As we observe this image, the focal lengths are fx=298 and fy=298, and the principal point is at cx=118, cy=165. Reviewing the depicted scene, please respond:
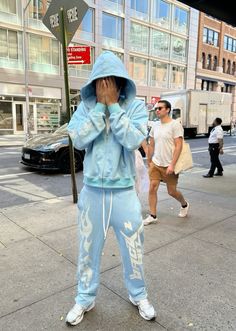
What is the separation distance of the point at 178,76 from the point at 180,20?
595 centimetres

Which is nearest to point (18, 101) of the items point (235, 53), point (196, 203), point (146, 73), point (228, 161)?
point (146, 73)

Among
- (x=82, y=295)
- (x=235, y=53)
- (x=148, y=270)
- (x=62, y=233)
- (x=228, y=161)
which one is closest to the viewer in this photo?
(x=82, y=295)

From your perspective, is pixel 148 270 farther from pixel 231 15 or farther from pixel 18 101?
pixel 18 101

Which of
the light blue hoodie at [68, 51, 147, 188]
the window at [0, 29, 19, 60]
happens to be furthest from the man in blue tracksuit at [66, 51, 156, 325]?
the window at [0, 29, 19, 60]

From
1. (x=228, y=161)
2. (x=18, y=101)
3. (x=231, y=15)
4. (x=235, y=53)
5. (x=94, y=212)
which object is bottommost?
(x=228, y=161)

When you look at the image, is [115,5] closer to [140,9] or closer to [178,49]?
[140,9]

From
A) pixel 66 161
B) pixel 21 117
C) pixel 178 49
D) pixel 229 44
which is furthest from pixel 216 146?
pixel 229 44

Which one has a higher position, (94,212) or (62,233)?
(94,212)

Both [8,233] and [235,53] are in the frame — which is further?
[235,53]

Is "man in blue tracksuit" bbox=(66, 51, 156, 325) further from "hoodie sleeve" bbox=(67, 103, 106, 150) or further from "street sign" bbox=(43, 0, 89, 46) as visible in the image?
"street sign" bbox=(43, 0, 89, 46)

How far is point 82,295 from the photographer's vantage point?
91.2 inches

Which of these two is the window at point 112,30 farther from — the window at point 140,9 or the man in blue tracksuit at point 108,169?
the man in blue tracksuit at point 108,169

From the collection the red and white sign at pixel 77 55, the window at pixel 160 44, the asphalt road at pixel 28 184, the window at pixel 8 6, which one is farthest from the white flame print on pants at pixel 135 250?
the window at pixel 160 44

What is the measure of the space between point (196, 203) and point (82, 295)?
141 inches
